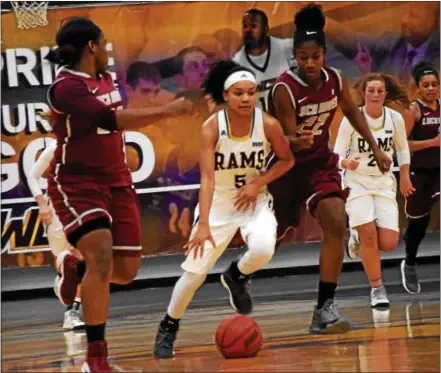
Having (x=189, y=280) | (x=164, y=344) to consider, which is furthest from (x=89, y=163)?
(x=164, y=344)

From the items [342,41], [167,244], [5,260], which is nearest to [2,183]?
[5,260]

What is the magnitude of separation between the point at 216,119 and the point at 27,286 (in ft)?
17.0

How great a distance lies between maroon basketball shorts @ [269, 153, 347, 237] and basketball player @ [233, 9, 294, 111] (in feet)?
10.7

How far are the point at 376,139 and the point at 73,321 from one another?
2768 millimetres

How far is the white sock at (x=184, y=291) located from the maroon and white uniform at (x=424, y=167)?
4244 millimetres

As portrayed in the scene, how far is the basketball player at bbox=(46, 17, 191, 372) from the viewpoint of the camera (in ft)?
22.6

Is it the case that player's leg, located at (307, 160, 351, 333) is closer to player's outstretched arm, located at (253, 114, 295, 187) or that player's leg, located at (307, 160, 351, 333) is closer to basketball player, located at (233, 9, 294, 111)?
player's outstretched arm, located at (253, 114, 295, 187)

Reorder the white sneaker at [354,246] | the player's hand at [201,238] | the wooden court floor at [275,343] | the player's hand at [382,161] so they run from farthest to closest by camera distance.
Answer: the white sneaker at [354,246]
the player's hand at [382,161]
the player's hand at [201,238]
the wooden court floor at [275,343]

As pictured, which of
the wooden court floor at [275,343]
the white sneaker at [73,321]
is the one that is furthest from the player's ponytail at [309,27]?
the white sneaker at [73,321]

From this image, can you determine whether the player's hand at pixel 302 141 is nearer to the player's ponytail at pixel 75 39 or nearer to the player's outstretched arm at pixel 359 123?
the player's outstretched arm at pixel 359 123

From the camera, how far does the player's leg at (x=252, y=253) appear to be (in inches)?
300

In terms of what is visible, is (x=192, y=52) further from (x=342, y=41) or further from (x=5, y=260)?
(x=5, y=260)

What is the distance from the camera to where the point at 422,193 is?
11555 millimetres

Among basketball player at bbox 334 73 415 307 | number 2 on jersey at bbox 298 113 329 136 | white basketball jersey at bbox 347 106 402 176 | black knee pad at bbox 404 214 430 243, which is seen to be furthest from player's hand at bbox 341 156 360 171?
black knee pad at bbox 404 214 430 243
